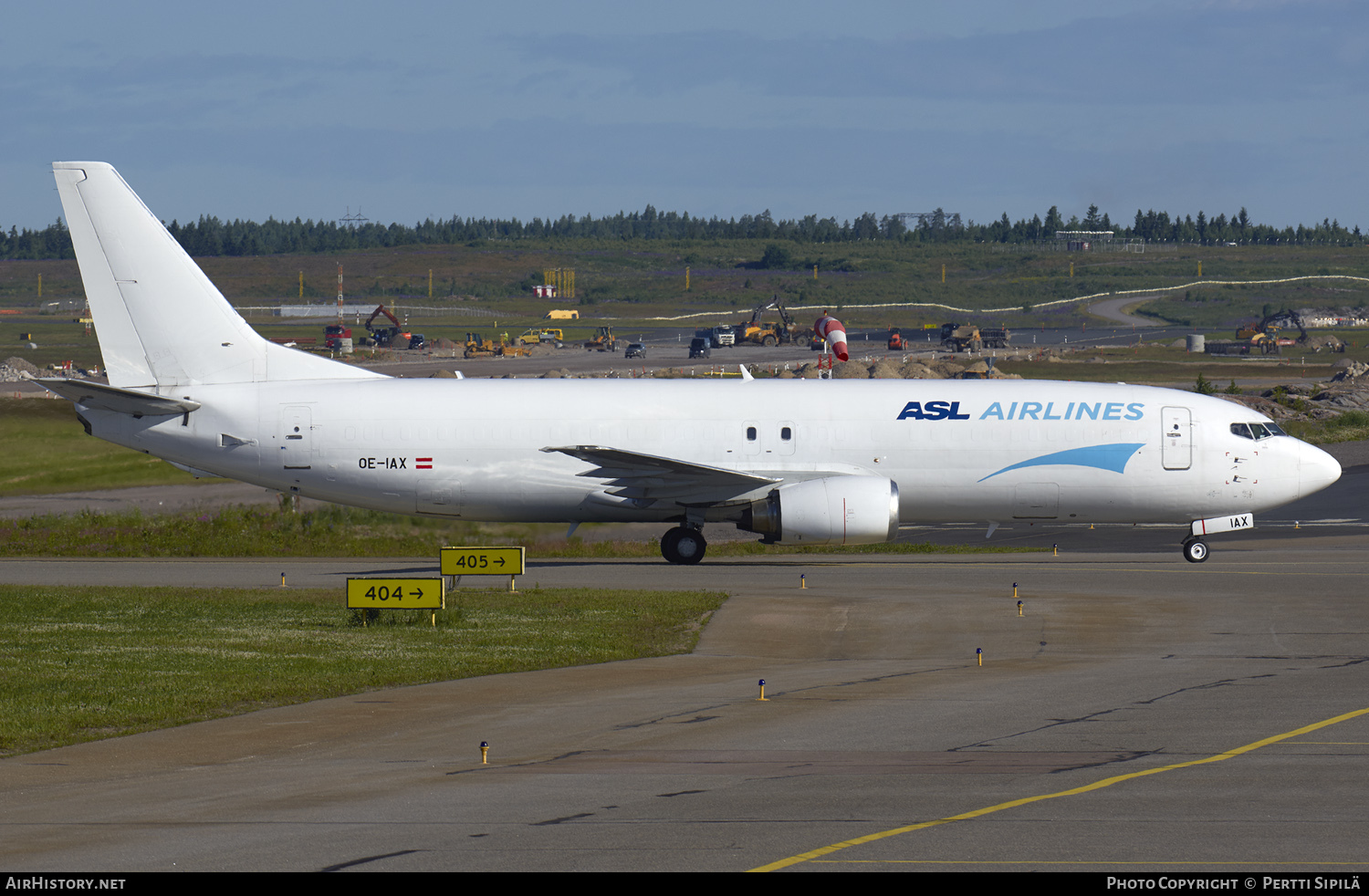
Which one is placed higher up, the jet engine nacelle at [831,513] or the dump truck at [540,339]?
the dump truck at [540,339]

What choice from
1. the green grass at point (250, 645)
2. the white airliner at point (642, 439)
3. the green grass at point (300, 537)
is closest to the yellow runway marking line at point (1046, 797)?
the green grass at point (250, 645)

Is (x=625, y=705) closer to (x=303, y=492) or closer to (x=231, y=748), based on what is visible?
(x=231, y=748)

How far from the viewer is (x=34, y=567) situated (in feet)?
116

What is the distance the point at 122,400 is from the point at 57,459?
44.9ft

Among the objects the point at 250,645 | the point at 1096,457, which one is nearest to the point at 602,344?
the point at 1096,457

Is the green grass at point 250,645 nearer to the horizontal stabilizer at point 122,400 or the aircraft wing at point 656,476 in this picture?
the aircraft wing at point 656,476

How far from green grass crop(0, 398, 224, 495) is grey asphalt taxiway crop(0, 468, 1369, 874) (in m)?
27.2

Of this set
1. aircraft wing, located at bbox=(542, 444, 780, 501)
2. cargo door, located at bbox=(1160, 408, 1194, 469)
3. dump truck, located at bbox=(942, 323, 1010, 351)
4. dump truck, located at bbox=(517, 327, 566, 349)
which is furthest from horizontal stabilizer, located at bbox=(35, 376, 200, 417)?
dump truck, located at bbox=(942, 323, 1010, 351)

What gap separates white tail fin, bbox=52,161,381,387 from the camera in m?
34.6

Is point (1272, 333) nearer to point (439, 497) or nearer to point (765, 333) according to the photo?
point (765, 333)

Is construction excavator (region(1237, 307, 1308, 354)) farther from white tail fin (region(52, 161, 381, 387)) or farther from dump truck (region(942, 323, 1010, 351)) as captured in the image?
white tail fin (region(52, 161, 381, 387))

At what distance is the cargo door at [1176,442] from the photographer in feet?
118

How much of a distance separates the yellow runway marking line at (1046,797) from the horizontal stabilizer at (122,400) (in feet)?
83.5
